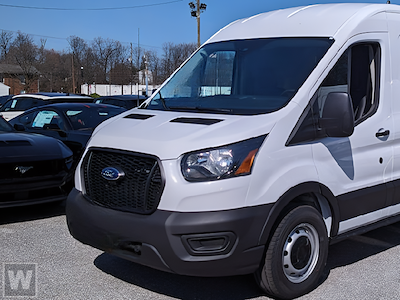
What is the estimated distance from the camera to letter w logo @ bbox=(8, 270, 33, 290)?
430 cm

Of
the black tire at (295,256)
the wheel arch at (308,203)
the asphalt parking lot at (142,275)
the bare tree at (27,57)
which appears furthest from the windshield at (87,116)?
the bare tree at (27,57)

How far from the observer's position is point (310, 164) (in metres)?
4.04

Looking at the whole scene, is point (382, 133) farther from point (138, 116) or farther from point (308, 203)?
point (138, 116)

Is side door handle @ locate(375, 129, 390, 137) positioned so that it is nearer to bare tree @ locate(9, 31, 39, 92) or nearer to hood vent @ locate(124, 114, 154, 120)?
hood vent @ locate(124, 114, 154, 120)

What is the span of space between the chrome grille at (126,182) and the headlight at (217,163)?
23 cm

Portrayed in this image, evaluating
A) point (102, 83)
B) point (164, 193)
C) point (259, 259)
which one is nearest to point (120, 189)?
point (164, 193)

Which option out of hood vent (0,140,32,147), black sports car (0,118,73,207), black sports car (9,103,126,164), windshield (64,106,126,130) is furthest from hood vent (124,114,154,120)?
windshield (64,106,126,130)

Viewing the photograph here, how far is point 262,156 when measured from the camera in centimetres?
370

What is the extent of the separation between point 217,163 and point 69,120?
5632 millimetres

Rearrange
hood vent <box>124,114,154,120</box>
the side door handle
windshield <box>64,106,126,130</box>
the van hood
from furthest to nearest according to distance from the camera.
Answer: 1. windshield <box>64,106,126,130</box>
2. the side door handle
3. hood vent <box>124,114,154,120</box>
4. the van hood

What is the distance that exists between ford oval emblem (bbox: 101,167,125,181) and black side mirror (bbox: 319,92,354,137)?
168cm

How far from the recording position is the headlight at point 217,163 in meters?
3.60

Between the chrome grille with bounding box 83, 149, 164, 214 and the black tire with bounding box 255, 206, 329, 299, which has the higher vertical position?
the chrome grille with bounding box 83, 149, 164, 214

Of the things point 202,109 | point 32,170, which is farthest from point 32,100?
point 202,109
